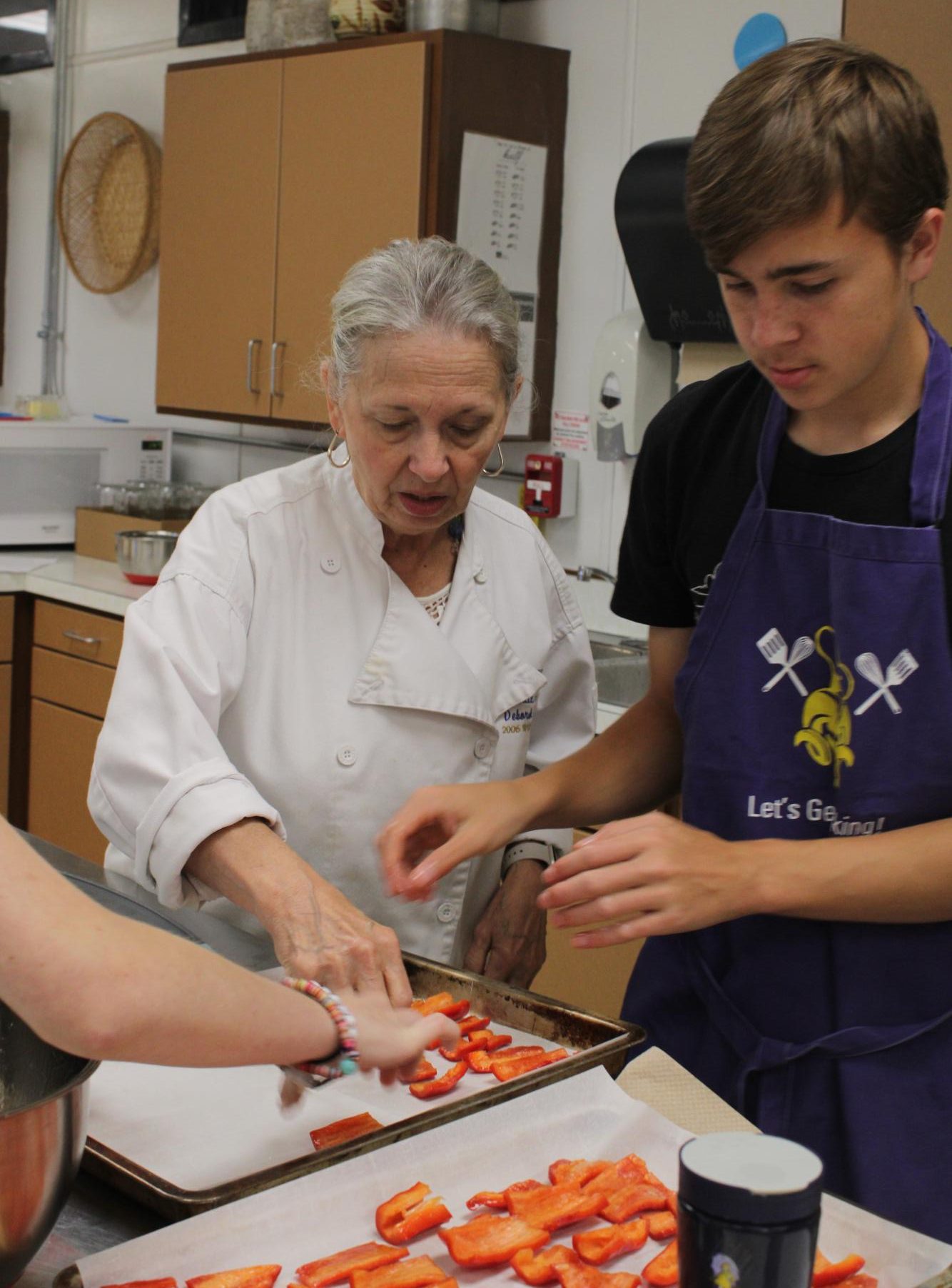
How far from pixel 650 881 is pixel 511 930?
0.56 meters

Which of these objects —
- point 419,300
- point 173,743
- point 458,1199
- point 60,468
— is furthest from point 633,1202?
point 60,468

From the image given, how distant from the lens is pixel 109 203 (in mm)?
4680

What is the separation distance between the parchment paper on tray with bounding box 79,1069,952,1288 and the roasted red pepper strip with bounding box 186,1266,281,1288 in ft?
0.03

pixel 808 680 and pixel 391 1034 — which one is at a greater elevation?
pixel 808 680

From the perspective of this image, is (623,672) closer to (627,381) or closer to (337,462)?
(627,381)

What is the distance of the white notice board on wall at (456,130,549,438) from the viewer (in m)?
3.26

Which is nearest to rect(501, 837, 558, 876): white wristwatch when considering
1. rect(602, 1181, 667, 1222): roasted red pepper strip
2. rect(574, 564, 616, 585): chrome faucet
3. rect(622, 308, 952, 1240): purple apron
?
rect(622, 308, 952, 1240): purple apron

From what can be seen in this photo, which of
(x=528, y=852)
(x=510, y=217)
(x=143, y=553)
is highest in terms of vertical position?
(x=510, y=217)

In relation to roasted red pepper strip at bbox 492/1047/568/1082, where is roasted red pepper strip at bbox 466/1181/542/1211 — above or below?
below

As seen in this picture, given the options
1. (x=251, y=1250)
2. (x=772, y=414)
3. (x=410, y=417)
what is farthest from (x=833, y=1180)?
(x=410, y=417)

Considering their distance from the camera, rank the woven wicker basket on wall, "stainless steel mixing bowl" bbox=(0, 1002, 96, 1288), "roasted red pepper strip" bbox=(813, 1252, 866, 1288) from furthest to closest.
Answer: the woven wicker basket on wall, "roasted red pepper strip" bbox=(813, 1252, 866, 1288), "stainless steel mixing bowl" bbox=(0, 1002, 96, 1288)

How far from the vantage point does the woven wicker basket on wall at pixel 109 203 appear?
4512 millimetres

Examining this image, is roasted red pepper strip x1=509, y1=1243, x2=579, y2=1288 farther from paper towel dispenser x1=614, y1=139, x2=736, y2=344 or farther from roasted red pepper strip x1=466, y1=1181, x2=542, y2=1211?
paper towel dispenser x1=614, y1=139, x2=736, y2=344

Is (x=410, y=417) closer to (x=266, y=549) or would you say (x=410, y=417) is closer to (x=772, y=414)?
(x=266, y=549)
